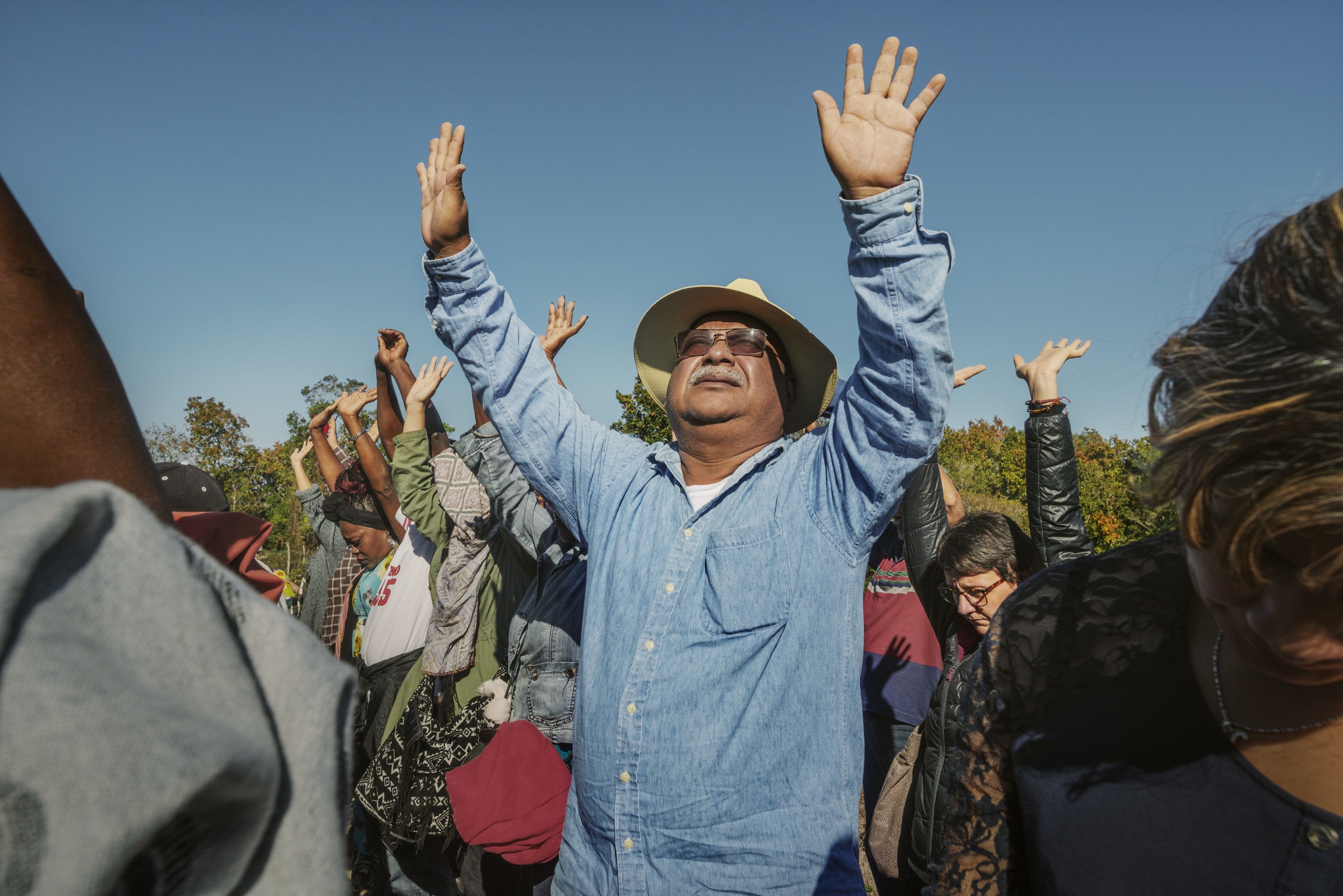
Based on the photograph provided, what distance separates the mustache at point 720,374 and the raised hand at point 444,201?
0.82 m

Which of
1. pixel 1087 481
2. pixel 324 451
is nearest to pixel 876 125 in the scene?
pixel 324 451

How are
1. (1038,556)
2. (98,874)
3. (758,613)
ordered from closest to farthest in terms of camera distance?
1. (98,874)
2. (758,613)
3. (1038,556)

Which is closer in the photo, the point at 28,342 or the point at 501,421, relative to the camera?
the point at 28,342

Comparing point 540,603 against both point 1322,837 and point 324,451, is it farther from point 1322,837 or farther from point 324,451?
point 324,451

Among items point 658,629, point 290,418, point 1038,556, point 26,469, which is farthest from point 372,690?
point 290,418

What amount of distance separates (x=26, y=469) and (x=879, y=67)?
1764 millimetres

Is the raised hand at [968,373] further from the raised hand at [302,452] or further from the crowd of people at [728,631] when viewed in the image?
the raised hand at [302,452]

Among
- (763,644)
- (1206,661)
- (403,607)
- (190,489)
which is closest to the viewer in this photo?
(1206,661)

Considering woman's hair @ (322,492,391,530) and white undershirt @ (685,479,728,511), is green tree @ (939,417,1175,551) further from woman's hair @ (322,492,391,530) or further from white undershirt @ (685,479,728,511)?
woman's hair @ (322,492,391,530)

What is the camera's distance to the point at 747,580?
1.91 metres

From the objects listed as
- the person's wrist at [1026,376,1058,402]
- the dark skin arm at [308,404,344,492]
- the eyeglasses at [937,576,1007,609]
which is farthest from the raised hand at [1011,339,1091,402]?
the dark skin arm at [308,404,344,492]

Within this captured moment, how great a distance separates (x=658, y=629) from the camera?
194cm

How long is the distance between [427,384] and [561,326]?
2.84ft

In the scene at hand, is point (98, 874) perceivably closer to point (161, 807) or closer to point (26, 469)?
point (161, 807)
